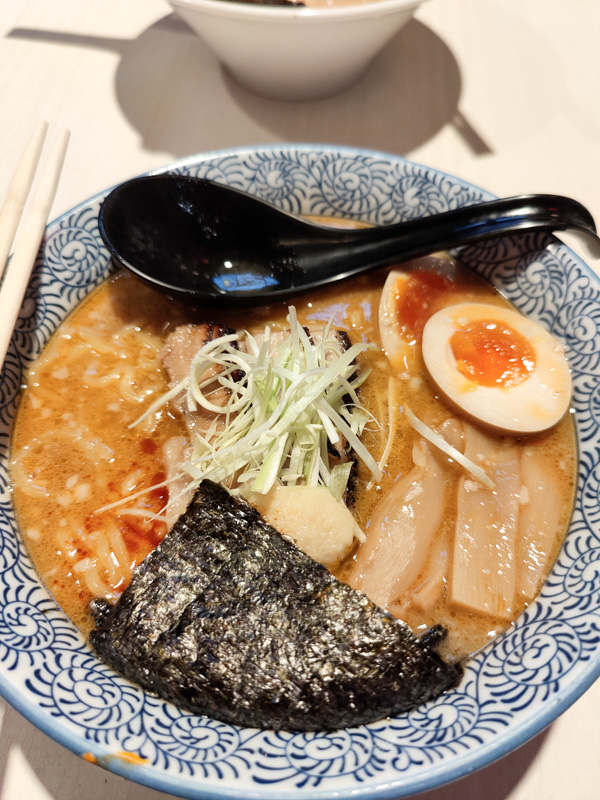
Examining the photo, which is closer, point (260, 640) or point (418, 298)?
point (260, 640)

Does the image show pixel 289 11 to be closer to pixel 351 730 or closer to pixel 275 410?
pixel 275 410

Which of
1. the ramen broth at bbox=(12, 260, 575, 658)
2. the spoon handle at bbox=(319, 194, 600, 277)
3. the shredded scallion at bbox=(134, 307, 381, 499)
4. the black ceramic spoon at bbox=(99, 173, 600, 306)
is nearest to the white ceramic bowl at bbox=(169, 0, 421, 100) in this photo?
the black ceramic spoon at bbox=(99, 173, 600, 306)

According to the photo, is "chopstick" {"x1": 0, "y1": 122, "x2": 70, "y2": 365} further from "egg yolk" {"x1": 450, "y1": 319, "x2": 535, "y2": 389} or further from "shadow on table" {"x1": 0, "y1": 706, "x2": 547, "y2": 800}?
"egg yolk" {"x1": 450, "y1": 319, "x2": 535, "y2": 389}

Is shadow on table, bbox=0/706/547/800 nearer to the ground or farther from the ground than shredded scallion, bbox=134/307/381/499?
nearer to the ground

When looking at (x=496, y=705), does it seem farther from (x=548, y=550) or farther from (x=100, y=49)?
(x=100, y=49)

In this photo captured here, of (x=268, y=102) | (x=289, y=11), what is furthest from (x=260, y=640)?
(x=268, y=102)

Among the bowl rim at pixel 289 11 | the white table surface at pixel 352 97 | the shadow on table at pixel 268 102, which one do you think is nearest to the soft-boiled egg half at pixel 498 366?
the white table surface at pixel 352 97
